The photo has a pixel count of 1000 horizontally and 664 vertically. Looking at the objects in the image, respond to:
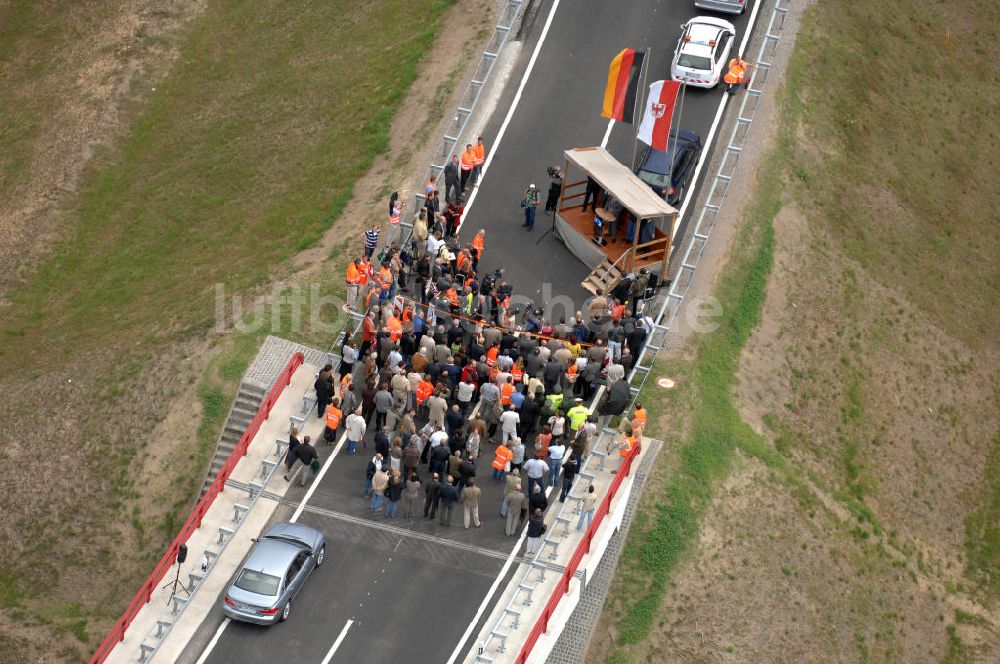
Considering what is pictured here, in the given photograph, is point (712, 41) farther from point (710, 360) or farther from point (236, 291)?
point (236, 291)

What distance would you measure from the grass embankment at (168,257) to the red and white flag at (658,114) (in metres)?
10.2

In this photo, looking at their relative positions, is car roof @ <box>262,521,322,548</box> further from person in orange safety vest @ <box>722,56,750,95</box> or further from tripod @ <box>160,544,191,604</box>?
person in orange safety vest @ <box>722,56,750,95</box>

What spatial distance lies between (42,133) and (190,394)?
18929 mm

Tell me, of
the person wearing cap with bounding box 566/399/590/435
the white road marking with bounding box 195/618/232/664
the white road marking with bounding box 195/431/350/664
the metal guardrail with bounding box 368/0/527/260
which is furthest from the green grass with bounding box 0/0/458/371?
the person wearing cap with bounding box 566/399/590/435

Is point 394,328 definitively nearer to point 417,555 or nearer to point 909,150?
point 417,555

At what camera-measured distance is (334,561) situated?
34.0 metres

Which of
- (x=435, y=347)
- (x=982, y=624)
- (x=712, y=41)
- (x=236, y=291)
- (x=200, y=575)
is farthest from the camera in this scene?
(x=712, y=41)

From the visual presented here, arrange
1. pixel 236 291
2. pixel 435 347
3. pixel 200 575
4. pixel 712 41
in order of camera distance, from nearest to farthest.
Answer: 1. pixel 200 575
2. pixel 435 347
3. pixel 236 291
4. pixel 712 41

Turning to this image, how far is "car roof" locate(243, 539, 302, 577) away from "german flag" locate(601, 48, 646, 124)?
1588cm

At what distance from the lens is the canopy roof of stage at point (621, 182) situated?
3997 centimetres

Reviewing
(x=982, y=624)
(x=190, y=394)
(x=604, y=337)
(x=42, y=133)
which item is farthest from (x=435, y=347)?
(x=42, y=133)

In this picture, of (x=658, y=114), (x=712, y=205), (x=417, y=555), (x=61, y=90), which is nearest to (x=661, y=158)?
(x=712, y=205)

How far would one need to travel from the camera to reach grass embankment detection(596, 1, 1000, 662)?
36.7 metres

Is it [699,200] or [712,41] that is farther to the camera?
[712,41]
